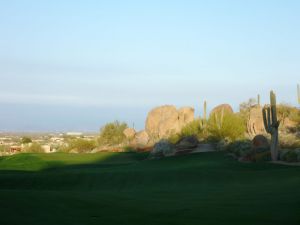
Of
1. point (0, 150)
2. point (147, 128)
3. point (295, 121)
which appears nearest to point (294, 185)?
point (295, 121)

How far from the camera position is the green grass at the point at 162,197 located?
1288 centimetres

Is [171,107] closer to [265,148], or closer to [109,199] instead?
[265,148]

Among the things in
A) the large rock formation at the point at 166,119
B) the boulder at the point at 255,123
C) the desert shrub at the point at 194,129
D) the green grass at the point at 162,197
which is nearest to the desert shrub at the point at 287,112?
the boulder at the point at 255,123

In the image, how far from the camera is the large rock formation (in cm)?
6674

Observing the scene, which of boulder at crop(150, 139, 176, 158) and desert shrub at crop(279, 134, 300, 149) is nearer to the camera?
desert shrub at crop(279, 134, 300, 149)

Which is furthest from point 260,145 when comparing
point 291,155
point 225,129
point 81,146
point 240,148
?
point 81,146

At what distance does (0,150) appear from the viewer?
79750 mm

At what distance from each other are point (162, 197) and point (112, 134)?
169ft

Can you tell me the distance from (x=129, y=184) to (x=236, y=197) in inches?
336

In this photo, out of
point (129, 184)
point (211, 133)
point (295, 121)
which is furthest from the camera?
point (295, 121)

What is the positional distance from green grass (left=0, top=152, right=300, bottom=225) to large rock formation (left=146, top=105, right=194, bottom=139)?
3363cm

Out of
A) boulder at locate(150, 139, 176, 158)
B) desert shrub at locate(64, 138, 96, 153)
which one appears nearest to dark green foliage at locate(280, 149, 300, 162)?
boulder at locate(150, 139, 176, 158)

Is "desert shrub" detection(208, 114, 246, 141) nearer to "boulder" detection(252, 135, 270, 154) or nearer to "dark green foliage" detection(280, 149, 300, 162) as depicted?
"boulder" detection(252, 135, 270, 154)

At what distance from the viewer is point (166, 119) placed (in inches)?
2692
